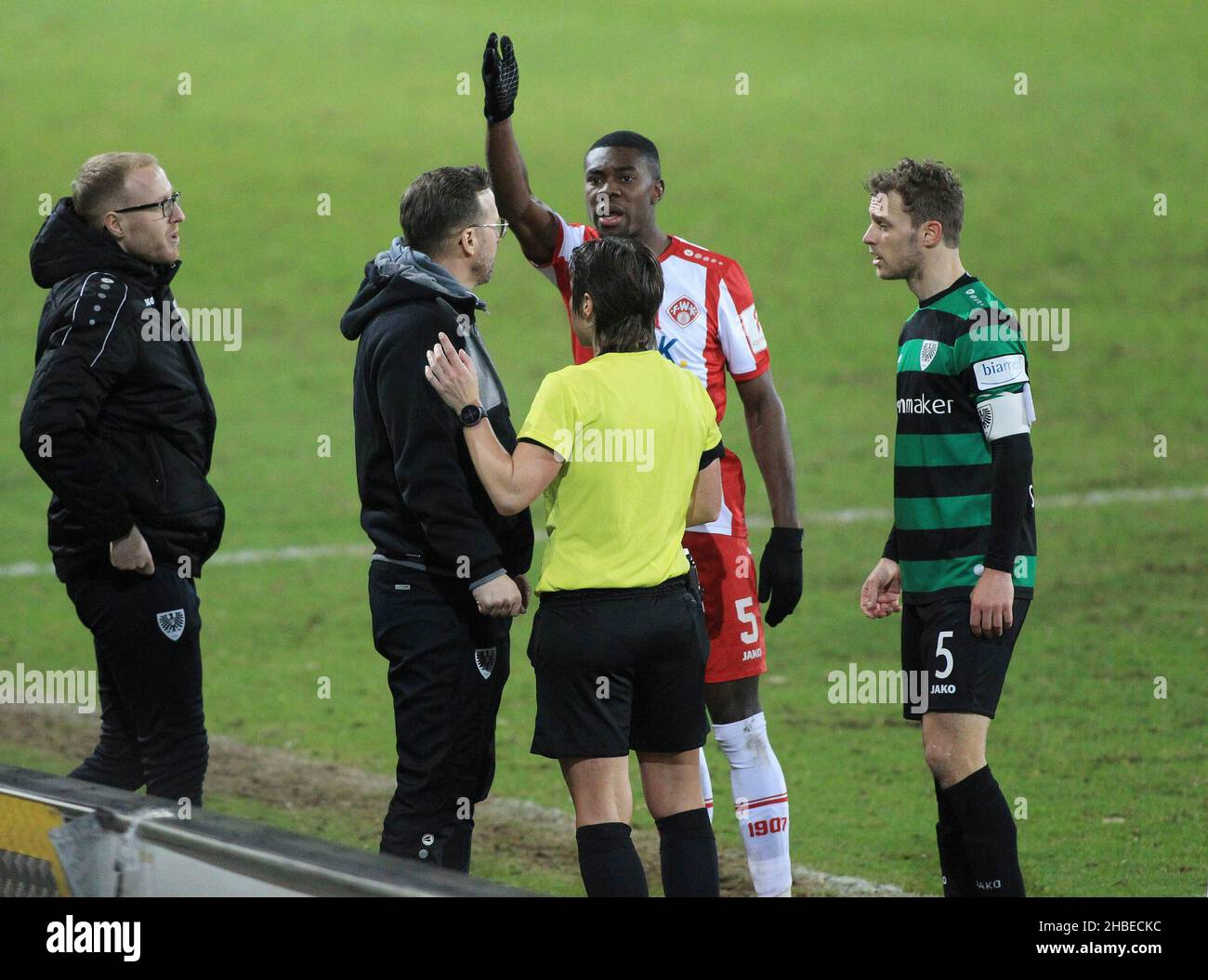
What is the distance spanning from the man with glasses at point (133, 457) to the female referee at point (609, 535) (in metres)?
1.14

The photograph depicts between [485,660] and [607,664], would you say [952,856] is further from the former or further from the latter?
[485,660]

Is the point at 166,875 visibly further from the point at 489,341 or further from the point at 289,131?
the point at 289,131

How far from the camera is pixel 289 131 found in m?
26.3

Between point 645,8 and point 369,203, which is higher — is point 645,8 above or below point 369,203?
above

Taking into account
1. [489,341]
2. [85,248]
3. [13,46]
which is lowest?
[85,248]

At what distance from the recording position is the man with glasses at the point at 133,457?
4.48 m

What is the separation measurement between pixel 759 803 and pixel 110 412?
7.28 feet

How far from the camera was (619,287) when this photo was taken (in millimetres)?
3812

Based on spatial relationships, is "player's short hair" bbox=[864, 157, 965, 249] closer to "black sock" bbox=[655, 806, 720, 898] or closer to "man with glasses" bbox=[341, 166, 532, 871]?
"man with glasses" bbox=[341, 166, 532, 871]

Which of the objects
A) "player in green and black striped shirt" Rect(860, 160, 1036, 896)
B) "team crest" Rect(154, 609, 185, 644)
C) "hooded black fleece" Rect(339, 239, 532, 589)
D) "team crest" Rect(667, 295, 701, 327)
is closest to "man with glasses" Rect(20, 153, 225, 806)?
"team crest" Rect(154, 609, 185, 644)

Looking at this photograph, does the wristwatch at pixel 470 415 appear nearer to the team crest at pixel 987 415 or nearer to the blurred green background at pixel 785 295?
the team crest at pixel 987 415

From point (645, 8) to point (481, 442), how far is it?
95.2 ft

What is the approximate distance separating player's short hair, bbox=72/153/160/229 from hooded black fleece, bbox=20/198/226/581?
5 centimetres
